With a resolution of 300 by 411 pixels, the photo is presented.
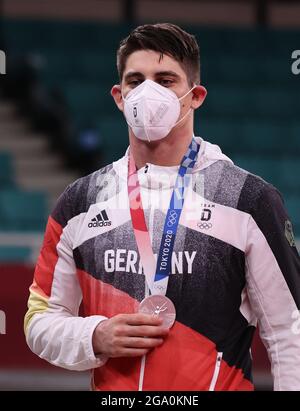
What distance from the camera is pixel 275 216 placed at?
9.12 feet

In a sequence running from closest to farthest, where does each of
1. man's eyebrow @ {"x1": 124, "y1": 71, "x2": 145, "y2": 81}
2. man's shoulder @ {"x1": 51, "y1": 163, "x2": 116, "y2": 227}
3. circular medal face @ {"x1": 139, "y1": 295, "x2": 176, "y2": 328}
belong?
circular medal face @ {"x1": 139, "y1": 295, "x2": 176, "y2": 328}, man's eyebrow @ {"x1": 124, "y1": 71, "x2": 145, "y2": 81}, man's shoulder @ {"x1": 51, "y1": 163, "x2": 116, "y2": 227}

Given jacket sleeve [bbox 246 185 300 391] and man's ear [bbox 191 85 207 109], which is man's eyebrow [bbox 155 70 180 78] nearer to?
man's ear [bbox 191 85 207 109]

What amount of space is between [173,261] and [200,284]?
92 mm

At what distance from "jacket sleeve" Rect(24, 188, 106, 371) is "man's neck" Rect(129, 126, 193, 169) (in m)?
0.25

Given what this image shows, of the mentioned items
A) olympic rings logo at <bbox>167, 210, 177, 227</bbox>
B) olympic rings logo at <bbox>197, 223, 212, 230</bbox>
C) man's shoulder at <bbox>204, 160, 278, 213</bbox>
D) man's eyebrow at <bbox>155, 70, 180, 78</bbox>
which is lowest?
olympic rings logo at <bbox>197, 223, 212, 230</bbox>

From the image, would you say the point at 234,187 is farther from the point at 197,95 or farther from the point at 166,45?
the point at 166,45

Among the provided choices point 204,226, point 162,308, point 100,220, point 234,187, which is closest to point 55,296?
point 100,220

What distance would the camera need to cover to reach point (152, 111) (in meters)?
2.76

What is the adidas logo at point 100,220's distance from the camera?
2.87 m

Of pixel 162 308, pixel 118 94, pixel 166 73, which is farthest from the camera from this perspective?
pixel 118 94

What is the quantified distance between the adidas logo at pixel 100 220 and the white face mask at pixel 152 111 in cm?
24

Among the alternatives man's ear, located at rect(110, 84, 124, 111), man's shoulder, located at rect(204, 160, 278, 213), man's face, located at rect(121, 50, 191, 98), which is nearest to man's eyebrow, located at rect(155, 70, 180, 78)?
man's face, located at rect(121, 50, 191, 98)

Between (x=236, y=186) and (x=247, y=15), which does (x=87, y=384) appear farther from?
(x=247, y=15)

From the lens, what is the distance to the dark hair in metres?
2.80
